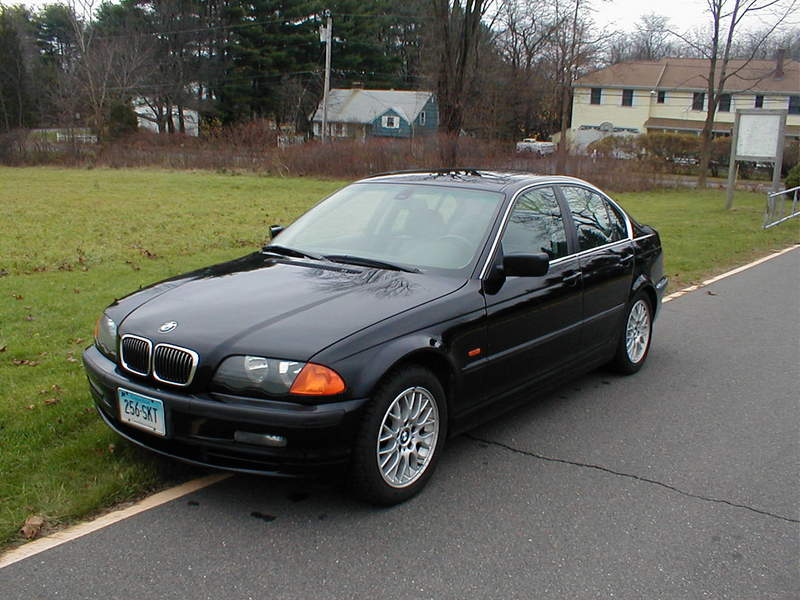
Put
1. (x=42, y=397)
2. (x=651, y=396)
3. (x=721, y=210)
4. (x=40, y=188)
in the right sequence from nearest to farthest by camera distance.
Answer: (x=42, y=397) < (x=651, y=396) < (x=721, y=210) < (x=40, y=188)

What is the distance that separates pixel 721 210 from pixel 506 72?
124 ft

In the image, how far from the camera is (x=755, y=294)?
9.88 metres

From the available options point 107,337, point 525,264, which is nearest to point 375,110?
point 525,264

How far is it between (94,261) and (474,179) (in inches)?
287

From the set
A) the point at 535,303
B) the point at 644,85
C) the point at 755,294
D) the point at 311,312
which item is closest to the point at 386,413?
the point at 311,312

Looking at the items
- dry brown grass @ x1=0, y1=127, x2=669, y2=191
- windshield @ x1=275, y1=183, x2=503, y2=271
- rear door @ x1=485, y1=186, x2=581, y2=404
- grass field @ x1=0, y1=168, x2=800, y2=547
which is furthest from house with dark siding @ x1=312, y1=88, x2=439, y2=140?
rear door @ x1=485, y1=186, x2=581, y2=404

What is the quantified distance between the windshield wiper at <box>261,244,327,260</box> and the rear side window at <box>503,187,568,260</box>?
47.3 inches

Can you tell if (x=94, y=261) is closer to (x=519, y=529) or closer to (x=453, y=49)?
(x=519, y=529)

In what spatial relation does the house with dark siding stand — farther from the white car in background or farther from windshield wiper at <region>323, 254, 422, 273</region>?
windshield wiper at <region>323, 254, 422, 273</region>

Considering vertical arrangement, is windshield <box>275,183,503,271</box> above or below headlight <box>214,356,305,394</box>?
above

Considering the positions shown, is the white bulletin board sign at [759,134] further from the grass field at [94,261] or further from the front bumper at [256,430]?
the front bumper at [256,430]

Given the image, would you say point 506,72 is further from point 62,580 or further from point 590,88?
point 62,580

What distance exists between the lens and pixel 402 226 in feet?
16.2

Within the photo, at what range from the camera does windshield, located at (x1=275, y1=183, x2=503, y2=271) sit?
4.63 metres
